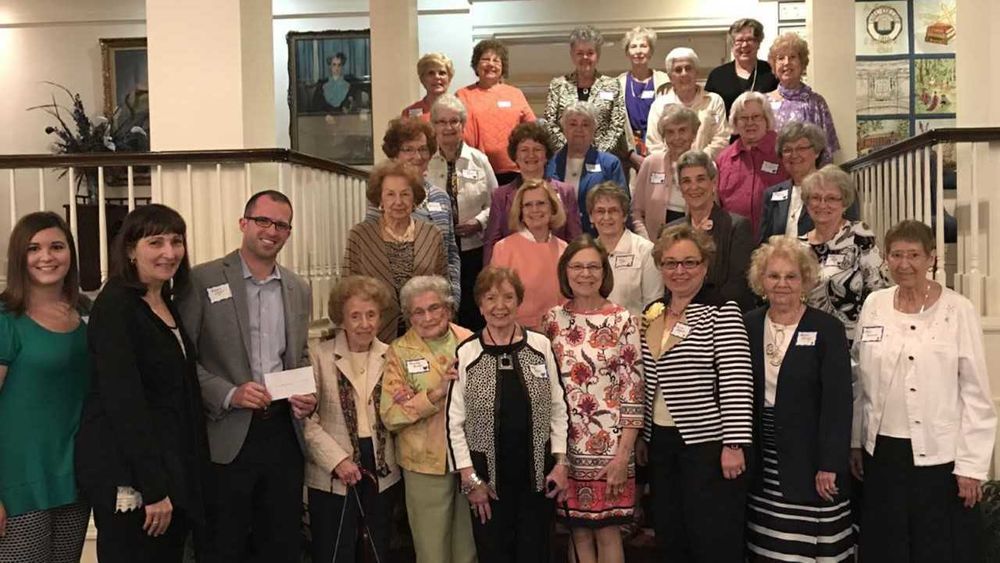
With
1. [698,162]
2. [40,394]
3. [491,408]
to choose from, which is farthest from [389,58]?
[40,394]

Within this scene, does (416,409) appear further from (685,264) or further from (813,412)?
(813,412)

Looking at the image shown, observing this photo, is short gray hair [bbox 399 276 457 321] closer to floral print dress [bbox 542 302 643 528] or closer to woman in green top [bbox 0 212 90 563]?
floral print dress [bbox 542 302 643 528]

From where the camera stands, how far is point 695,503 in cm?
304

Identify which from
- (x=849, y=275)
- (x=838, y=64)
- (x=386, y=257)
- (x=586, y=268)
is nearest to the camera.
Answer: (x=586, y=268)

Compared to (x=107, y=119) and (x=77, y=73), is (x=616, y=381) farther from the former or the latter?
(x=77, y=73)

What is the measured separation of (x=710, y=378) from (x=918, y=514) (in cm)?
87

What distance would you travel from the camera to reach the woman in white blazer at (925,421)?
Answer: 3.05m

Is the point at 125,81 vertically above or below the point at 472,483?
above

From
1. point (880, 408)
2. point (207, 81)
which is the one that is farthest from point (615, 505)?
point (207, 81)

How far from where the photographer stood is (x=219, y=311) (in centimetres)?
292

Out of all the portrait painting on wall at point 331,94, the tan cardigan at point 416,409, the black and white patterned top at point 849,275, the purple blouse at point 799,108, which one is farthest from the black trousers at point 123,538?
the portrait painting on wall at point 331,94

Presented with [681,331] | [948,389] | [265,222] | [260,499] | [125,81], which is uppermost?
[125,81]

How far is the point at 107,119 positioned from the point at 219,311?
6.68m

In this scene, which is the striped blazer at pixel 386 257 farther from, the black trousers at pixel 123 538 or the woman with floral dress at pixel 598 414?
the black trousers at pixel 123 538
